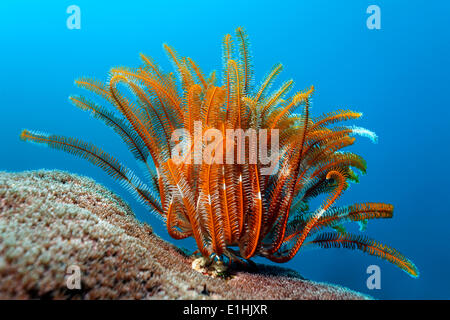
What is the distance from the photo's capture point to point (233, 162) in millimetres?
3260

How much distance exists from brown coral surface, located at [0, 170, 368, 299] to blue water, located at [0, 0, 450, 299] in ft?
93.3

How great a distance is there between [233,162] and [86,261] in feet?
6.16

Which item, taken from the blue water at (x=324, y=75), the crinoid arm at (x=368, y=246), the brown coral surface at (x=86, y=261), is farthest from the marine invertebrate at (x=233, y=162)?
the blue water at (x=324, y=75)

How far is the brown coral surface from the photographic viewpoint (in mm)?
1767

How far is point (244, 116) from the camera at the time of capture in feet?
11.6

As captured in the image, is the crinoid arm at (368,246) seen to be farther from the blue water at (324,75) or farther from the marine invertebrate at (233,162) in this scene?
the blue water at (324,75)

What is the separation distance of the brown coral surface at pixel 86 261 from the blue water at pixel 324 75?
28.4m

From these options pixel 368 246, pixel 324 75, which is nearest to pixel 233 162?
pixel 368 246

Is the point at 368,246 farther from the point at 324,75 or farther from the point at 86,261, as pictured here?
the point at 324,75

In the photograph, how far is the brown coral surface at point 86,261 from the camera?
1767mm

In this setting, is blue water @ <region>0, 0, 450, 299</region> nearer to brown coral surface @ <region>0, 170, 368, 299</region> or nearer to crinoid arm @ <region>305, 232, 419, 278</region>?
crinoid arm @ <region>305, 232, 419, 278</region>

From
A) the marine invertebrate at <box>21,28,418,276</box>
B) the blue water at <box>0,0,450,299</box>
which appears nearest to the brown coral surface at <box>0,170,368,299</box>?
the marine invertebrate at <box>21,28,418,276</box>
